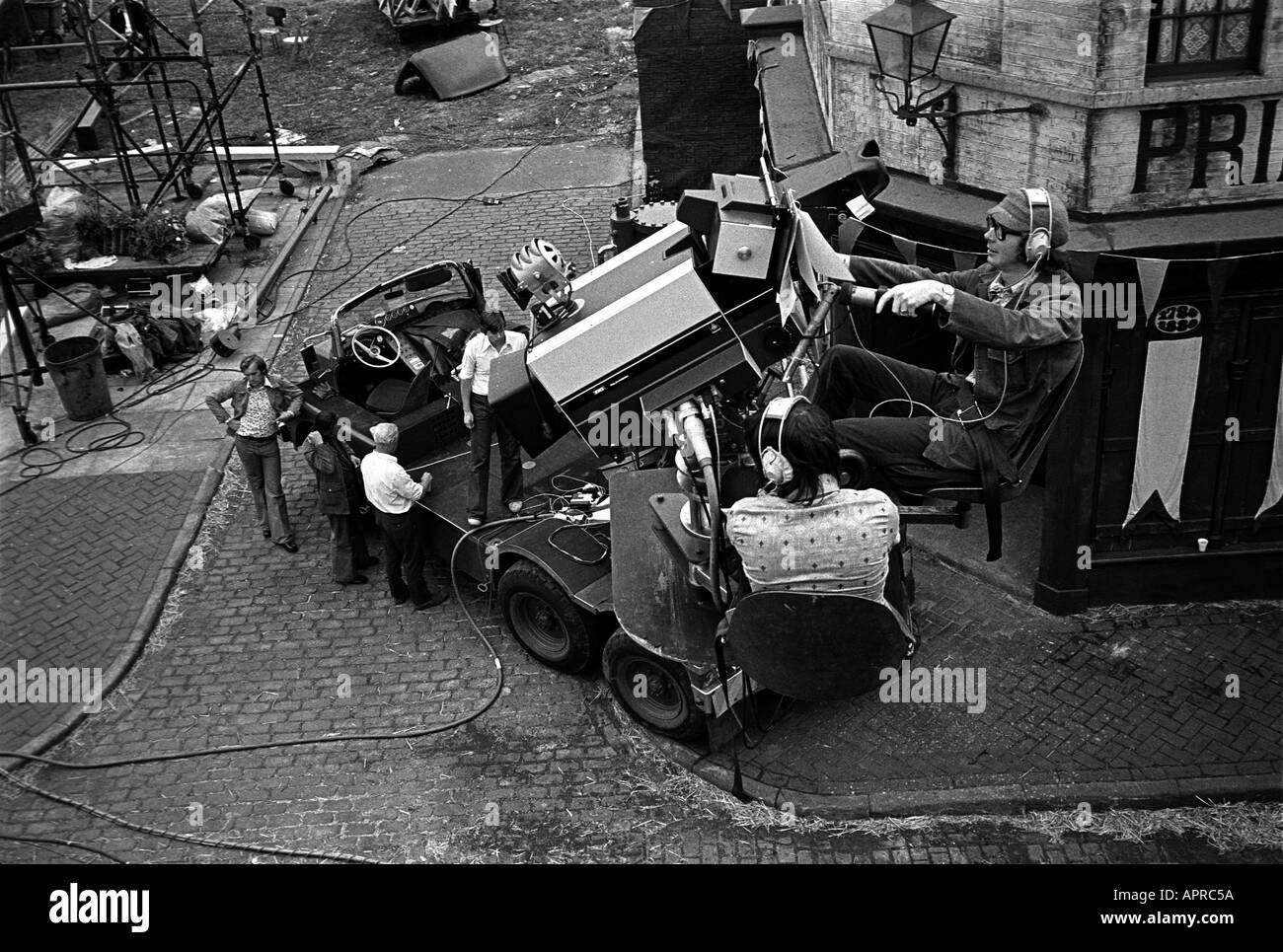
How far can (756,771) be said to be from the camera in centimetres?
837

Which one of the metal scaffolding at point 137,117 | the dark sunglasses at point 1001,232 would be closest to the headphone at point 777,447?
the dark sunglasses at point 1001,232

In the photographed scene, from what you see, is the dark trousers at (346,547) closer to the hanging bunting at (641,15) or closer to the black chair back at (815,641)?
the black chair back at (815,641)

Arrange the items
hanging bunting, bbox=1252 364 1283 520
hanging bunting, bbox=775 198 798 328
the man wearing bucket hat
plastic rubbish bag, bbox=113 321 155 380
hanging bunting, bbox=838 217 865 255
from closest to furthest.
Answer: the man wearing bucket hat
hanging bunting, bbox=775 198 798 328
hanging bunting, bbox=1252 364 1283 520
hanging bunting, bbox=838 217 865 255
plastic rubbish bag, bbox=113 321 155 380

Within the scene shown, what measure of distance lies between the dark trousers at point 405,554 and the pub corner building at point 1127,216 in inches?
162

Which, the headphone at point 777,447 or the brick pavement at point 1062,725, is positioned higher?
the headphone at point 777,447

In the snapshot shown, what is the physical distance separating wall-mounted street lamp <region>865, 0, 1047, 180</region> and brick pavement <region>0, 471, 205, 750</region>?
7.62 metres

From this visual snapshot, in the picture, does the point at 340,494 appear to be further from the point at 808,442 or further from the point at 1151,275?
the point at 1151,275

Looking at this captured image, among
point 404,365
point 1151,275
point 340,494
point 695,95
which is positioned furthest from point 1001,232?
point 695,95

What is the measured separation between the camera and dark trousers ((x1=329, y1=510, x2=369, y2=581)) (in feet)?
35.1

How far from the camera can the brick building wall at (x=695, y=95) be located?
16.9m

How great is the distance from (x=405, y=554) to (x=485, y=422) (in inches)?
52.1

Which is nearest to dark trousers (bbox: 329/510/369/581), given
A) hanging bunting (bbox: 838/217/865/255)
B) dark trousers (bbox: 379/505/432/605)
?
dark trousers (bbox: 379/505/432/605)

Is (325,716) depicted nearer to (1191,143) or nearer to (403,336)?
(403,336)

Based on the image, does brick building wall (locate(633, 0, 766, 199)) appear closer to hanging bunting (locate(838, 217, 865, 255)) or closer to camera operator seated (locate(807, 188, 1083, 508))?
hanging bunting (locate(838, 217, 865, 255))
